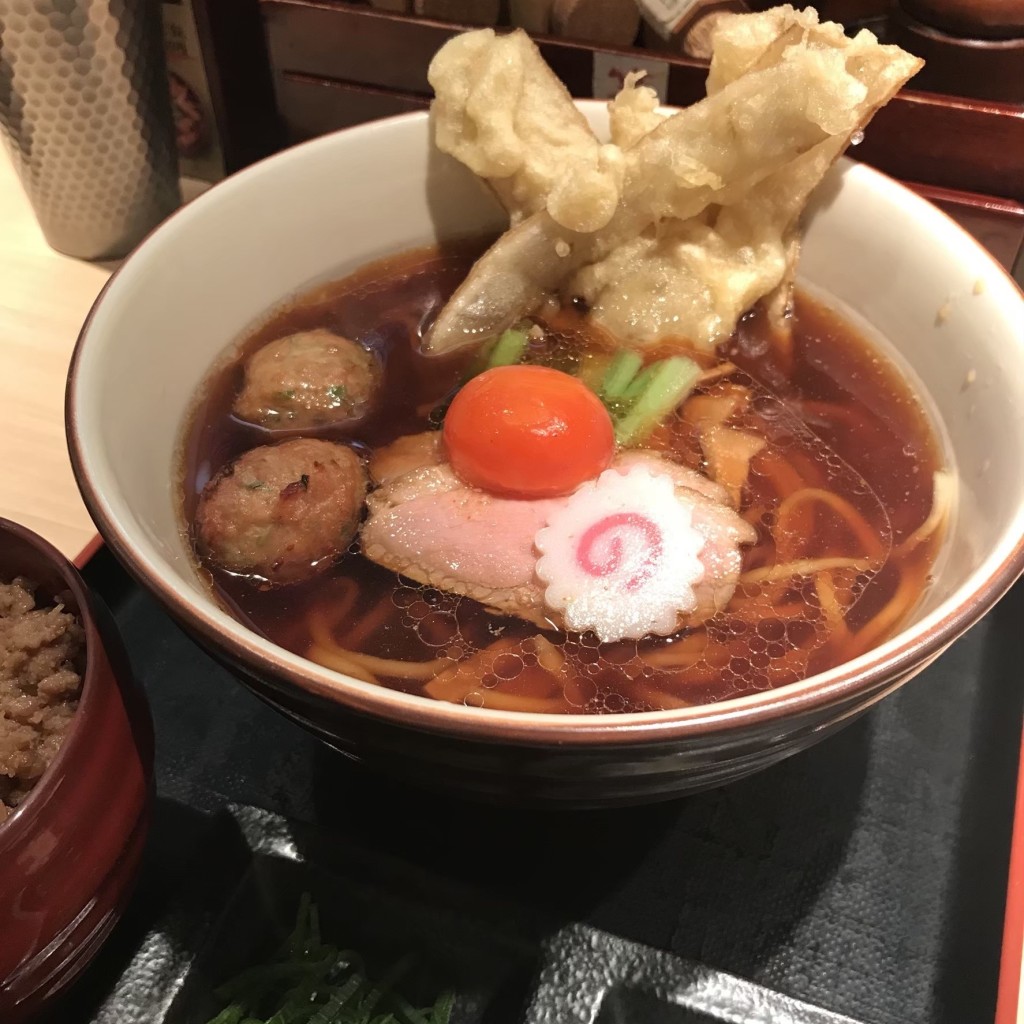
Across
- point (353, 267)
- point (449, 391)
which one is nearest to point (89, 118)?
point (353, 267)

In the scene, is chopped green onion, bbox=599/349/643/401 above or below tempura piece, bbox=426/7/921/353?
below

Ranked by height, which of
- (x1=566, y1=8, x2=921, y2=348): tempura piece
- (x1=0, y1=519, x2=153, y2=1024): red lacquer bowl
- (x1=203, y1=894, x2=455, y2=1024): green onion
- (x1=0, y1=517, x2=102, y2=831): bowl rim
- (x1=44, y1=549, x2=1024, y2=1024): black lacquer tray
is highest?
(x1=566, y1=8, x2=921, y2=348): tempura piece

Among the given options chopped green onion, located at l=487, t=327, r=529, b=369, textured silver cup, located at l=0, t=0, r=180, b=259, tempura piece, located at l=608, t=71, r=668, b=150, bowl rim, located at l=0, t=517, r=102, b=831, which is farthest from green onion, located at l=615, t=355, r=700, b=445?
textured silver cup, located at l=0, t=0, r=180, b=259

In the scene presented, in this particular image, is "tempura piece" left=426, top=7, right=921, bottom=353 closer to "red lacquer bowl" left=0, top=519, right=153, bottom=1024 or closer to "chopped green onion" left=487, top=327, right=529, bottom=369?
"chopped green onion" left=487, top=327, right=529, bottom=369

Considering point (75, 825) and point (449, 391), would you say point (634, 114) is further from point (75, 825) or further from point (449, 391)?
point (75, 825)

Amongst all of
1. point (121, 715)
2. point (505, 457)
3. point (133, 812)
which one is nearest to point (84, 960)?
point (133, 812)

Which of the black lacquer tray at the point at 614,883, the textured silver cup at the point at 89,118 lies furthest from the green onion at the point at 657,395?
the textured silver cup at the point at 89,118
